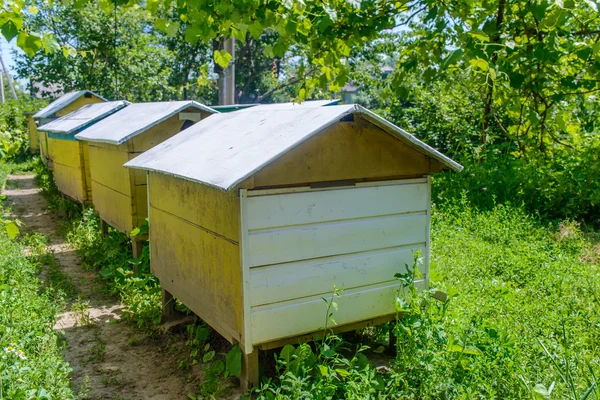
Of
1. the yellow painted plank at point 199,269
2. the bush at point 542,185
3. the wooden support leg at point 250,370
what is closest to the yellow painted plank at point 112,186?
the yellow painted plank at point 199,269

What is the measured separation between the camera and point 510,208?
7410mm

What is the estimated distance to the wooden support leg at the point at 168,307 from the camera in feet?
17.1

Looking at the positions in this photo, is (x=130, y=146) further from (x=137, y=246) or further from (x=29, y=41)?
(x=29, y=41)

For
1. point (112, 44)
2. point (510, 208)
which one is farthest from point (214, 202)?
point (112, 44)

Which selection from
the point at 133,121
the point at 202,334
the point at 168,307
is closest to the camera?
the point at 202,334

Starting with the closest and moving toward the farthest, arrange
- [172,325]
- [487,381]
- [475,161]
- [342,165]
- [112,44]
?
[487,381], [342,165], [172,325], [475,161], [112,44]

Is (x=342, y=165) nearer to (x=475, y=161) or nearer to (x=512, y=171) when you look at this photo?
(x=512, y=171)

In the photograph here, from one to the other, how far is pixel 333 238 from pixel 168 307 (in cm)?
228

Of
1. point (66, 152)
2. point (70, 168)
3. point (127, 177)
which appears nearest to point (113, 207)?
point (127, 177)

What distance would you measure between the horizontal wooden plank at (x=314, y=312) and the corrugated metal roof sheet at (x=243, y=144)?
96cm

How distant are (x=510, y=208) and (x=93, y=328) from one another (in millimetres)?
5556

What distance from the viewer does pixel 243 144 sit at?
388 cm

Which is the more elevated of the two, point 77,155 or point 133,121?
point 133,121

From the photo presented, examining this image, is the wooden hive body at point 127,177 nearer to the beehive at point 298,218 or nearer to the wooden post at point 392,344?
the beehive at point 298,218
